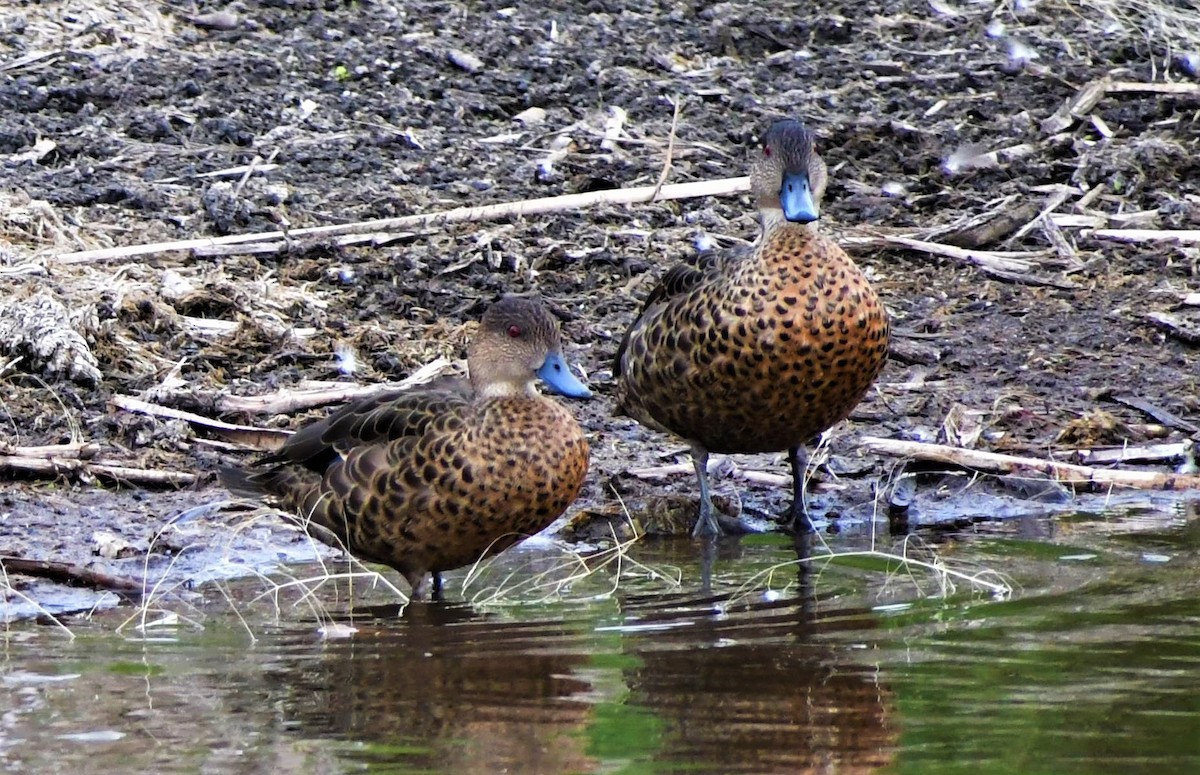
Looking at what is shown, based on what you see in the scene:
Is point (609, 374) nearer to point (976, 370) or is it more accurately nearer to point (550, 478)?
point (976, 370)

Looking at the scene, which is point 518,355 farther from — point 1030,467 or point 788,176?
point 1030,467

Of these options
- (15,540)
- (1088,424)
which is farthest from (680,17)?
(15,540)

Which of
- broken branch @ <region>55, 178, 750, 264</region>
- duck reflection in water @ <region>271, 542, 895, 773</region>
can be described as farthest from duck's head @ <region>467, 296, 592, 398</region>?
broken branch @ <region>55, 178, 750, 264</region>

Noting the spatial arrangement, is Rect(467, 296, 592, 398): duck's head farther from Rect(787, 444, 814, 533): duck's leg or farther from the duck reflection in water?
Rect(787, 444, 814, 533): duck's leg

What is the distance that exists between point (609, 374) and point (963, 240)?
2194mm

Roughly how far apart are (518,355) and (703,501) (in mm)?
1178

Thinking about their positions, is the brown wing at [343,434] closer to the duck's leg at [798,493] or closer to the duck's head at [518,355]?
the duck's head at [518,355]

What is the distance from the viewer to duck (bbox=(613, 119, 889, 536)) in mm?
Result: 6508

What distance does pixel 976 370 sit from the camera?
835cm

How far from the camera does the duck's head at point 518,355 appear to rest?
6164 mm

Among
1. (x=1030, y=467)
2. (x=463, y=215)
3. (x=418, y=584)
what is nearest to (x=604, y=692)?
(x=418, y=584)

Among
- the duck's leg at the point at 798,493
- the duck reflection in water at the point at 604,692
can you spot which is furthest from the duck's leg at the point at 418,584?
the duck's leg at the point at 798,493

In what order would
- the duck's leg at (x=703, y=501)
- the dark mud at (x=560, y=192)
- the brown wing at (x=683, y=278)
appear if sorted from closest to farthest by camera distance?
the brown wing at (x=683, y=278)
the duck's leg at (x=703, y=501)
the dark mud at (x=560, y=192)

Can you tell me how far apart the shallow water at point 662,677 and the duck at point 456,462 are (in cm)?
23
